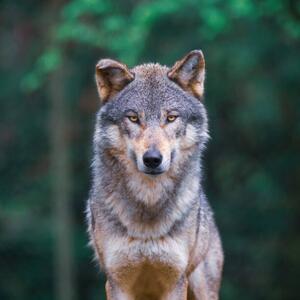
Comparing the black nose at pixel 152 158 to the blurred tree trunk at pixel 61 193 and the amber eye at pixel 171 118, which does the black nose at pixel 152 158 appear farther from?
the blurred tree trunk at pixel 61 193

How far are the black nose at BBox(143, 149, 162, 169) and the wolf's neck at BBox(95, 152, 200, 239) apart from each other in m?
0.47

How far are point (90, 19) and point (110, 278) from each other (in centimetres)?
1264

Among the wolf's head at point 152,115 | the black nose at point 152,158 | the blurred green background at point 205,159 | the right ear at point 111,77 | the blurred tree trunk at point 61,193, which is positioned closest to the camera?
the black nose at point 152,158

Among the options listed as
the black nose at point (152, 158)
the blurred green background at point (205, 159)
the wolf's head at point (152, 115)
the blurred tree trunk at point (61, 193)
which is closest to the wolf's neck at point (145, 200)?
the wolf's head at point (152, 115)

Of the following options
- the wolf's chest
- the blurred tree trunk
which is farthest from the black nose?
the blurred tree trunk

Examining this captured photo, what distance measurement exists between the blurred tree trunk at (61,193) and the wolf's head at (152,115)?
38.6 feet

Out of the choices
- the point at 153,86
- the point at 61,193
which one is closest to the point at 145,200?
the point at 153,86

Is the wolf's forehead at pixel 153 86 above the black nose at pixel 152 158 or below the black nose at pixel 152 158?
above

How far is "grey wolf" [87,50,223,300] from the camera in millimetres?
7809

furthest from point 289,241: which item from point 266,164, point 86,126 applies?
point 86,126

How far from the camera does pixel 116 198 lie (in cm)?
809

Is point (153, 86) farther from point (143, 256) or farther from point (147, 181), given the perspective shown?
point (143, 256)

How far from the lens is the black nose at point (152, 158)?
24.5 ft

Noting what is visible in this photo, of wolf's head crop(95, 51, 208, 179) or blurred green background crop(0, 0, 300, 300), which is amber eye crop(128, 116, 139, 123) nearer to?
wolf's head crop(95, 51, 208, 179)
